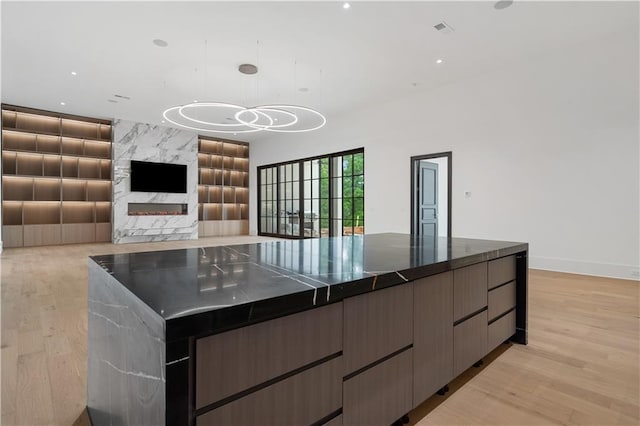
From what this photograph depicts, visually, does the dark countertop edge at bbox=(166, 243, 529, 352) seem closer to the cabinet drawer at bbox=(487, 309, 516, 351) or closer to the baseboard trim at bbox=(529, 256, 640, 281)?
the cabinet drawer at bbox=(487, 309, 516, 351)

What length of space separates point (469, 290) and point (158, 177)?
9445mm

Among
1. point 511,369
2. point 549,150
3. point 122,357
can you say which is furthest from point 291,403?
point 549,150

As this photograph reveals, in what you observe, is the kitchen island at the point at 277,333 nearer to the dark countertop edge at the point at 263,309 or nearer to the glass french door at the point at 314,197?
the dark countertop edge at the point at 263,309

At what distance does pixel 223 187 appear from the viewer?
11.4 meters

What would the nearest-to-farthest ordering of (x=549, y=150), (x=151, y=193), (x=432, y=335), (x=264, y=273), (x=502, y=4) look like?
(x=264, y=273) < (x=432, y=335) < (x=502, y=4) < (x=549, y=150) < (x=151, y=193)

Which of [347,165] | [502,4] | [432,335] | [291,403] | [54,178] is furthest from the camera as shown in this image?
[347,165]

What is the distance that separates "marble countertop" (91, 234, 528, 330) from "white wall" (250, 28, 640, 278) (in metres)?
3.85

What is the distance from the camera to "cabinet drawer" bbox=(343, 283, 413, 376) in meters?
1.25

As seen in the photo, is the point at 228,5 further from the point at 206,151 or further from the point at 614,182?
the point at 206,151

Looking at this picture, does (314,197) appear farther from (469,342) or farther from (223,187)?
(469,342)

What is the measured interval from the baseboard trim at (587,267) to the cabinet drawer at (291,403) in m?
5.31

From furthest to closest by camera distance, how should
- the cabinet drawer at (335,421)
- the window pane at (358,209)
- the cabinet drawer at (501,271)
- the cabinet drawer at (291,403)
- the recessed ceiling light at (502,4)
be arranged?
the window pane at (358,209) < the recessed ceiling light at (502,4) < the cabinet drawer at (501,271) < the cabinet drawer at (335,421) < the cabinet drawer at (291,403)

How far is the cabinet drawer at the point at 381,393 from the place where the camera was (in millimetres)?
1274

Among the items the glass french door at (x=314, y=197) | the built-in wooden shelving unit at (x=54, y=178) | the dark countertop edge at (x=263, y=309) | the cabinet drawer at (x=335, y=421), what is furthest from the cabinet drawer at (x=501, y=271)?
the built-in wooden shelving unit at (x=54, y=178)
